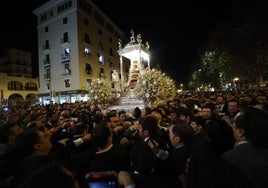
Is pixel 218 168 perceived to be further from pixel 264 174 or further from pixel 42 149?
pixel 42 149

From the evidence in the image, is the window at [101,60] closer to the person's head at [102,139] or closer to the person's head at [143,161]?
the person's head at [102,139]

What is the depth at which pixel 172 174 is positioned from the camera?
2.90 meters

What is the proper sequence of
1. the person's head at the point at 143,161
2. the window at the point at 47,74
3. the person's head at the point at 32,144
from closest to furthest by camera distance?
the person's head at the point at 143,161 < the person's head at the point at 32,144 < the window at the point at 47,74

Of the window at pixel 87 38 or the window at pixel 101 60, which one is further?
the window at pixel 101 60

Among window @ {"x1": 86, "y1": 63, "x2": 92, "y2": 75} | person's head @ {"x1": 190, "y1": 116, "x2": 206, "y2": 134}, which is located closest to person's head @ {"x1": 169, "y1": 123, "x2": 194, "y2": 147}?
person's head @ {"x1": 190, "y1": 116, "x2": 206, "y2": 134}

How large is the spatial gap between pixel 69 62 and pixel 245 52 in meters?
29.5

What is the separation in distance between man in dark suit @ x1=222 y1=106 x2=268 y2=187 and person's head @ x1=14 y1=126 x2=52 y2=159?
92.3 inches

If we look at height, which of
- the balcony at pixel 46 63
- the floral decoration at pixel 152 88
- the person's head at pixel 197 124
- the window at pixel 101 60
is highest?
the window at pixel 101 60

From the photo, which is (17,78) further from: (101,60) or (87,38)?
(101,60)

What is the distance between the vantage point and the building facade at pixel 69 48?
40.4 m

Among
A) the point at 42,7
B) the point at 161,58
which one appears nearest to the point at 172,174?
the point at 42,7

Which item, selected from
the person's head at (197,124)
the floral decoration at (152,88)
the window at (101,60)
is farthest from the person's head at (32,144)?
the window at (101,60)

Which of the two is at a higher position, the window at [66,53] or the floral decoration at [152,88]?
the window at [66,53]

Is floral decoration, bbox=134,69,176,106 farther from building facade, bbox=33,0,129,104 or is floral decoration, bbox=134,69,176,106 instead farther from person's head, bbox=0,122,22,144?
building facade, bbox=33,0,129,104
